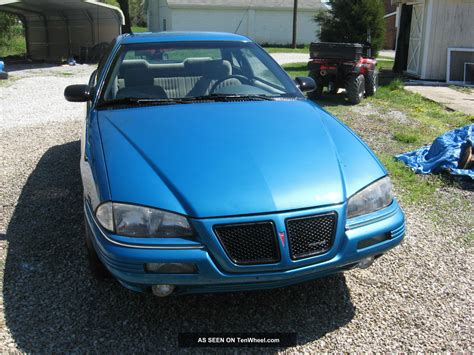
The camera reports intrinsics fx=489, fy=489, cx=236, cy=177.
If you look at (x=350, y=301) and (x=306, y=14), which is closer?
(x=350, y=301)

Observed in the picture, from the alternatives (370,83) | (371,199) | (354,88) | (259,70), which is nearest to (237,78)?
(259,70)

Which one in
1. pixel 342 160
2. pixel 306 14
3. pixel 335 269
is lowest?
pixel 335 269

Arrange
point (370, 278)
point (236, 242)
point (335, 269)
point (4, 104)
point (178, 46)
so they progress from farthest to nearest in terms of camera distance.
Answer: point (4, 104) → point (178, 46) → point (370, 278) → point (335, 269) → point (236, 242)

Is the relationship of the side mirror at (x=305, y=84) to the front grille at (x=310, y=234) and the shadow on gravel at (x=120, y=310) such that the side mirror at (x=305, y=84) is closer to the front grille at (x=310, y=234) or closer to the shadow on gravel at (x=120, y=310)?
the shadow on gravel at (x=120, y=310)

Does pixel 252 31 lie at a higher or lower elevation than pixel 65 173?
higher

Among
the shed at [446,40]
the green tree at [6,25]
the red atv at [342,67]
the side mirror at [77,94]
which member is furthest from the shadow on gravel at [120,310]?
the green tree at [6,25]

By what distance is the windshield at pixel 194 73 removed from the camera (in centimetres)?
395

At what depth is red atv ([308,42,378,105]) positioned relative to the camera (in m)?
10.6

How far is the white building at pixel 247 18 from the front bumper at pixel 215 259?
1373 inches

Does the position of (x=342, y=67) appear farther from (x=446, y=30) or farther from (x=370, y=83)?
(x=446, y=30)

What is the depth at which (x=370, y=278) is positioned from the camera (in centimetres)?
343

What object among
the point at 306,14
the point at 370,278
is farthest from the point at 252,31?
the point at 370,278

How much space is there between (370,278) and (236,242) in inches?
55.2

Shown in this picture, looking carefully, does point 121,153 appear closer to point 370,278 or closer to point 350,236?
point 350,236
